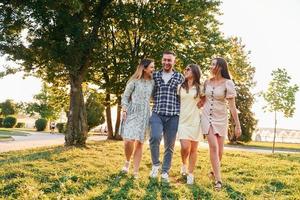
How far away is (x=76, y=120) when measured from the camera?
1858cm

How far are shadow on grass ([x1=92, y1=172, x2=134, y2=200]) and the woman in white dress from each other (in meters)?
1.21

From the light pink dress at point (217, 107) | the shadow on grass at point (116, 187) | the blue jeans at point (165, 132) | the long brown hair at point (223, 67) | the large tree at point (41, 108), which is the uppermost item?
the large tree at point (41, 108)

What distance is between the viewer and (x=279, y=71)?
103ft

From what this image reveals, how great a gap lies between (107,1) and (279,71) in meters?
16.6

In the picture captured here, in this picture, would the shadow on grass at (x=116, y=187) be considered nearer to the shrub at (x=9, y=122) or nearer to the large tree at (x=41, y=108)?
the shrub at (x=9, y=122)

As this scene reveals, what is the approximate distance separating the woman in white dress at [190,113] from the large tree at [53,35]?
8194mm

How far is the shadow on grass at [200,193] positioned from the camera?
22.9ft

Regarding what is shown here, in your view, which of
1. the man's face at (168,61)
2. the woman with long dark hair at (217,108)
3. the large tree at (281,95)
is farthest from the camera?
the large tree at (281,95)

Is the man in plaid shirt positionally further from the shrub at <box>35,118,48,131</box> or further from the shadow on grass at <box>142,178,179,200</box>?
the shrub at <box>35,118,48,131</box>

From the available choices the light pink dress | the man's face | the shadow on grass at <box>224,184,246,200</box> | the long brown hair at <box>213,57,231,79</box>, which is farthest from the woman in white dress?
the shadow on grass at <box>224,184,246,200</box>

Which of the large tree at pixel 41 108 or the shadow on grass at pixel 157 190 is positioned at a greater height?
the large tree at pixel 41 108

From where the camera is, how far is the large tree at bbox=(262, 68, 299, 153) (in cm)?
3039

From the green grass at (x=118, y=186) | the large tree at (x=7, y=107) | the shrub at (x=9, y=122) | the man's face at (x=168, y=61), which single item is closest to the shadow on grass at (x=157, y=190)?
the green grass at (x=118, y=186)

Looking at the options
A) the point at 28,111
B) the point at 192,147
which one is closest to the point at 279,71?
the point at 192,147
